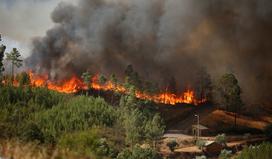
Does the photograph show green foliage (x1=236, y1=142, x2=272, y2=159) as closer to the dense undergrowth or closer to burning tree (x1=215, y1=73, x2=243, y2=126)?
the dense undergrowth

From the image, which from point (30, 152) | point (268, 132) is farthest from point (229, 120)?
point (30, 152)

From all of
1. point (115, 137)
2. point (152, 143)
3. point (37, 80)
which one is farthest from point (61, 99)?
point (37, 80)

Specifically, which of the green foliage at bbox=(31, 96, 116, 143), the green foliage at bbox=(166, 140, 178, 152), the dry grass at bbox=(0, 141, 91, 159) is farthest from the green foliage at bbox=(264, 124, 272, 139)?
the dry grass at bbox=(0, 141, 91, 159)

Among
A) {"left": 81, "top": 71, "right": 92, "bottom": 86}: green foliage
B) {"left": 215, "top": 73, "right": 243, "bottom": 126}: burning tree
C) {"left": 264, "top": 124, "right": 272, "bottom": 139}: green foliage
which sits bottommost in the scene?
{"left": 264, "top": 124, "right": 272, "bottom": 139}: green foliage

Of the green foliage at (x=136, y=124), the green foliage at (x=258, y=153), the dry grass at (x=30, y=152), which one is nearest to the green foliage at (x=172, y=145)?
the green foliage at (x=136, y=124)

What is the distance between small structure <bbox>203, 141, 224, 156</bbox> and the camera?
66075 millimetres

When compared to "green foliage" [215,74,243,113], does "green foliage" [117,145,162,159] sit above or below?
below

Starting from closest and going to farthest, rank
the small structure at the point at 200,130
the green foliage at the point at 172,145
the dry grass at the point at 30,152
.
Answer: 1. the dry grass at the point at 30,152
2. the green foliage at the point at 172,145
3. the small structure at the point at 200,130

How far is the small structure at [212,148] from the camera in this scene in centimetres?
6607

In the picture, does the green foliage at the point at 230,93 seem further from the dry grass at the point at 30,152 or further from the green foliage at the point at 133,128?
the dry grass at the point at 30,152

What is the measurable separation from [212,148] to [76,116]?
25.8 m

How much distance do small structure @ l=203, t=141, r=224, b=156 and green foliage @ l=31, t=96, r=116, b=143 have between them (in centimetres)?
2090

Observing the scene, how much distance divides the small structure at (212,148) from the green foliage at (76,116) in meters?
20.9

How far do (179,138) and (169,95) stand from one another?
42.5m
